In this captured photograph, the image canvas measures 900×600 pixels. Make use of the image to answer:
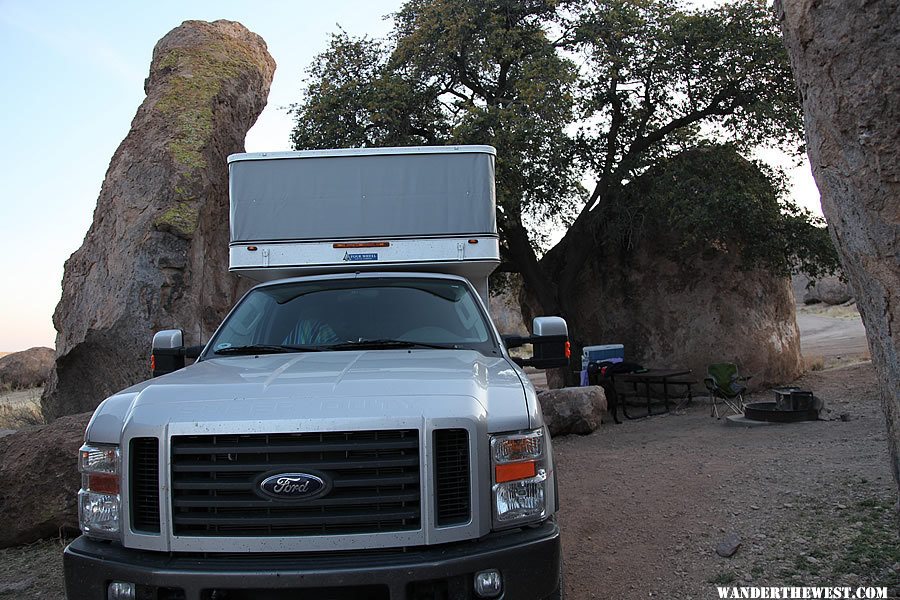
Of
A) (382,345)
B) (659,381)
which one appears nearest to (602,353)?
(659,381)

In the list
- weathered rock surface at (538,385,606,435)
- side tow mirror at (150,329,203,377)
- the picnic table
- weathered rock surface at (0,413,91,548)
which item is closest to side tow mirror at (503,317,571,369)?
side tow mirror at (150,329,203,377)

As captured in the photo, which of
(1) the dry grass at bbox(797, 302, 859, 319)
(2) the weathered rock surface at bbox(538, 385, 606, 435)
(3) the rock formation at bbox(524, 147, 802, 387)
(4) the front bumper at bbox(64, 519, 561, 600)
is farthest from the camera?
(1) the dry grass at bbox(797, 302, 859, 319)

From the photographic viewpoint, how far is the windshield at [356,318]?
16.0ft

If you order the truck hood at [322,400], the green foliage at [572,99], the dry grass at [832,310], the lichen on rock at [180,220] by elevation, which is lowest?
the truck hood at [322,400]

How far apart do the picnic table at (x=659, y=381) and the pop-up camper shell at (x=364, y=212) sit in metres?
6.08

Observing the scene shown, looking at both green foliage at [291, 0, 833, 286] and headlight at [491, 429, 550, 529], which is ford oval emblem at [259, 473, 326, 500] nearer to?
headlight at [491, 429, 550, 529]

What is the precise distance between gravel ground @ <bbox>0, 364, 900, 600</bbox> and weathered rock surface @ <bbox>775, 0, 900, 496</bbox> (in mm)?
956

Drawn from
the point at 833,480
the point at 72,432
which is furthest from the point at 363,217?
the point at 833,480

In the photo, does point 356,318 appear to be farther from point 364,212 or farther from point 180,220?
point 180,220

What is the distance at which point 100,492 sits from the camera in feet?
11.3

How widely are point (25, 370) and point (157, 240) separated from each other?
63.4 feet

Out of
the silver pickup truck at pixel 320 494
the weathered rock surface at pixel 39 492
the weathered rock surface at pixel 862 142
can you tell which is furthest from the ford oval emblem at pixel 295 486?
the weathered rock surface at pixel 39 492

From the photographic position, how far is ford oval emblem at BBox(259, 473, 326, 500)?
3.22 m

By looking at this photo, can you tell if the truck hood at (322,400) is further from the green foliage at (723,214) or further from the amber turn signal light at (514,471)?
the green foliage at (723,214)
